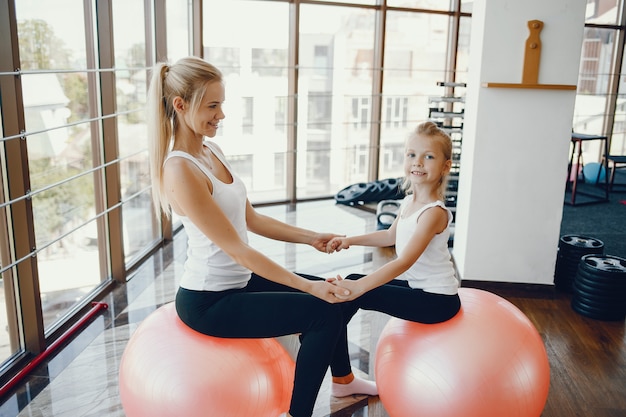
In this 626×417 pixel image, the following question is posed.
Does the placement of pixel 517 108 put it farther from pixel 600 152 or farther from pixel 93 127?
pixel 600 152

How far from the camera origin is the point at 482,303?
6.33 ft

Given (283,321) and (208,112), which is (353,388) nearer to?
(283,321)

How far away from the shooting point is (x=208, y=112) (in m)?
1.71

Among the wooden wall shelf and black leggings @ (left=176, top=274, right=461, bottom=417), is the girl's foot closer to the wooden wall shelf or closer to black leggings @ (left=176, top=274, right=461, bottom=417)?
black leggings @ (left=176, top=274, right=461, bottom=417)

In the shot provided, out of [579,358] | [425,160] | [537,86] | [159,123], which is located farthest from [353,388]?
[537,86]

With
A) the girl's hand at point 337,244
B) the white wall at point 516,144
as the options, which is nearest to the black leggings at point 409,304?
the girl's hand at point 337,244

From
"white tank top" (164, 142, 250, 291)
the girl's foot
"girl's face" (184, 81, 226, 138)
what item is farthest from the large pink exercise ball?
"girl's face" (184, 81, 226, 138)

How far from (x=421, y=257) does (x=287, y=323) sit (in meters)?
0.53

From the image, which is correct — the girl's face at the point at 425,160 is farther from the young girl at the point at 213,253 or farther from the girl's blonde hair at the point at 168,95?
the girl's blonde hair at the point at 168,95

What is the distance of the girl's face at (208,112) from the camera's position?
5.56ft

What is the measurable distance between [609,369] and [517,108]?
1.39m

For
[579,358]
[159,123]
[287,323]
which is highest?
[159,123]

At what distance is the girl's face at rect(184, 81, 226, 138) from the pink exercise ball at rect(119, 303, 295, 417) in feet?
1.98

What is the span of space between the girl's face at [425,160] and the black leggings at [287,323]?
0.55m
